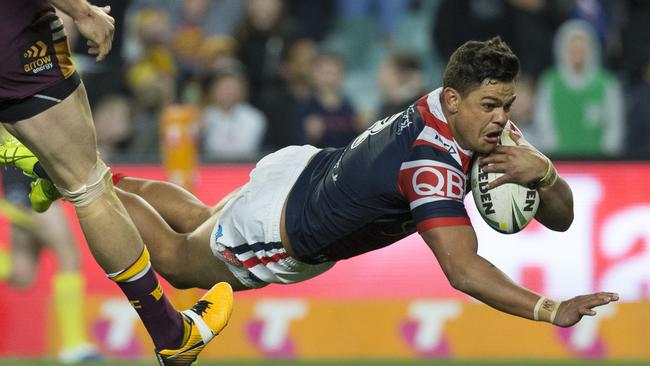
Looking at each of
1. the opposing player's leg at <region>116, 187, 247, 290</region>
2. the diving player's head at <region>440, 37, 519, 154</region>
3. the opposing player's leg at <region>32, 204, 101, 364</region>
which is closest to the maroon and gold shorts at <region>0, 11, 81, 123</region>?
the opposing player's leg at <region>116, 187, 247, 290</region>

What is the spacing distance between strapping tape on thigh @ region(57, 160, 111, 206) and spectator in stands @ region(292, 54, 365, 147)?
577 cm

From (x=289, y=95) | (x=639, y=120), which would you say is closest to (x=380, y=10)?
(x=289, y=95)

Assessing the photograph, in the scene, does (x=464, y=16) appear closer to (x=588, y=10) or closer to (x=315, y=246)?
(x=588, y=10)

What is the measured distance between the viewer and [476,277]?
6172 mm

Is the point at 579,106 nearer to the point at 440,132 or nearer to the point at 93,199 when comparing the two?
the point at 440,132

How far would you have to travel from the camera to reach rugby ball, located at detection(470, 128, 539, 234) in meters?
6.45

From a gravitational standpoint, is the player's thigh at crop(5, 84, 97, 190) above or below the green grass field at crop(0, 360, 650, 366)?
above

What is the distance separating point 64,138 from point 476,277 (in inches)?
72.8

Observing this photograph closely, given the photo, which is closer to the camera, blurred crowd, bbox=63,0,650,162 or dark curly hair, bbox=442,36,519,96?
dark curly hair, bbox=442,36,519,96

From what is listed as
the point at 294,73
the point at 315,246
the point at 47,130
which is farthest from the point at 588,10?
the point at 47,130

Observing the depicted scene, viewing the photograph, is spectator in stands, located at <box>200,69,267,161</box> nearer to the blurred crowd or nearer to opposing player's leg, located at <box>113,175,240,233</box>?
the blurred crowd

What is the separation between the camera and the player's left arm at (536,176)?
6.41m

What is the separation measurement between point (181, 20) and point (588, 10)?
3863 mm

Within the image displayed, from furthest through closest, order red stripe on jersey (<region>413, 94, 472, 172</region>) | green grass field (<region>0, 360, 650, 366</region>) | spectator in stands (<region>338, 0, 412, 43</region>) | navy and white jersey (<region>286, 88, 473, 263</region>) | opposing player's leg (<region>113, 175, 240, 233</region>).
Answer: spectator in stands (<region>338, 0, 412, 43</region>) → green grass field (<region>0, 360, 650, 366</region>) → opposing player's leg (<region>113, 175, 240, 233</region>) → red stripe on jersey (<region>413, 94, 472, 172</region>) → navy and white jersey (<region>286, 88, 473, 263</region>)
